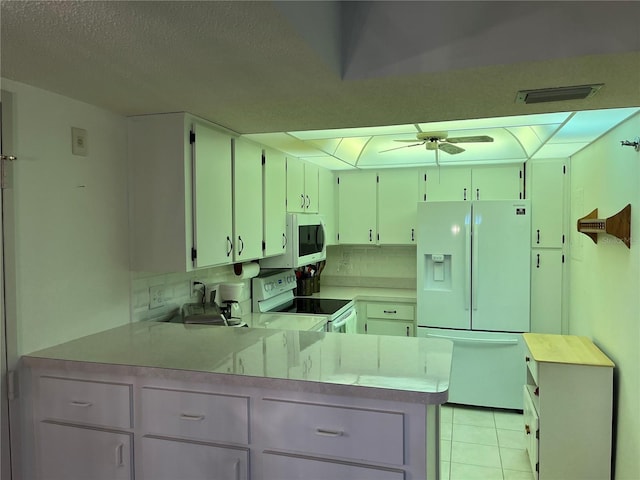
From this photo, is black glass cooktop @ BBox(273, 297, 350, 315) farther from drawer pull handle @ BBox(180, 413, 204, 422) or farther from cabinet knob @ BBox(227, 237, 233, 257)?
drawer pull handle @ BBox(180, 413, 204, 422)

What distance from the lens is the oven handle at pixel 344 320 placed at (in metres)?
3.45

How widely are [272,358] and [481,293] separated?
256 centimetres

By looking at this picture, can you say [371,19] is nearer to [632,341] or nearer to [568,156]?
[632,341]

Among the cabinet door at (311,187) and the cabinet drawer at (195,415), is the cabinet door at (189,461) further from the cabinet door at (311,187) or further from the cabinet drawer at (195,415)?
the cabinet door at (311,187)

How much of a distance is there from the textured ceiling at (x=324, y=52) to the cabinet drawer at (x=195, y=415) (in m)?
1.20

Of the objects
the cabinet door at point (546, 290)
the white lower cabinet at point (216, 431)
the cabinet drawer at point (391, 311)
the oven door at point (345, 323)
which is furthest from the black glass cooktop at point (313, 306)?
the white lower cabinet at point (216, 431)

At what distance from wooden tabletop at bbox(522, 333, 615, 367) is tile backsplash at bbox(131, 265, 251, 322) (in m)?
2.09

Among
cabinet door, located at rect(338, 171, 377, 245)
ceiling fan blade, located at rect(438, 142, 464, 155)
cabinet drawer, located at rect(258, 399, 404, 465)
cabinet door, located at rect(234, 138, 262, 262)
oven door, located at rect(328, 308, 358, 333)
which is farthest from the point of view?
cabinet door, located at rect(338, 171, 377, 245)

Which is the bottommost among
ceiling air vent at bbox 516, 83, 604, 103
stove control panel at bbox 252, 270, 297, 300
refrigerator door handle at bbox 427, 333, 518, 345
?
refrigerator door handle at bbox 427, 333, 518, 345

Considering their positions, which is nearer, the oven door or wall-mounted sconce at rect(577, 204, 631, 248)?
wall-mounted sconce at rect(577, 204, 631, 248)

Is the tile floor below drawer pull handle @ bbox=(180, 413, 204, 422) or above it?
below

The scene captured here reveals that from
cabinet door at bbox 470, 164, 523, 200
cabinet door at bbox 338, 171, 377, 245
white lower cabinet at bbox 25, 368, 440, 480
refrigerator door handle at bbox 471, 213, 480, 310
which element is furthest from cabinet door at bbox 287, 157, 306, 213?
white lower cabinet at bbox 25, 368, 440, 480

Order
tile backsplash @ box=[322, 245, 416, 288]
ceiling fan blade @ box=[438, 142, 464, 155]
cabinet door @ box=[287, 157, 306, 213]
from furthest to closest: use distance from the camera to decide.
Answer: tile backsplash @ box=[322, 245, 416, 288] < cabinet door @ box=[287, 157, 306, 213] < ceiling fan blade @ box=[438, 142, 464, 155]

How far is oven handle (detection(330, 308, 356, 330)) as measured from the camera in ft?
11.3
